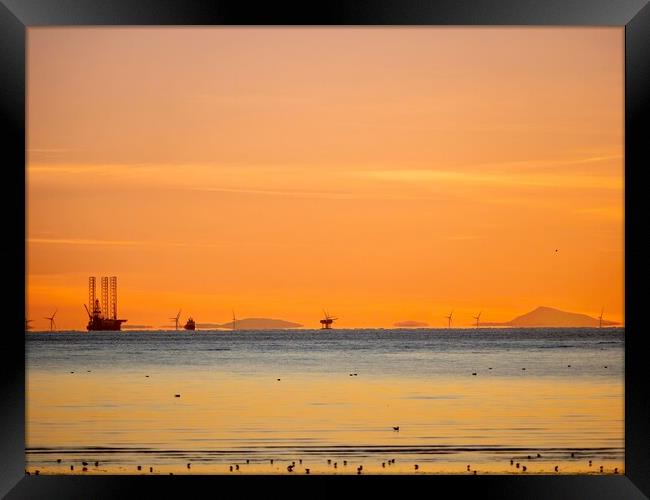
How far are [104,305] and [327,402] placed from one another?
193 inches

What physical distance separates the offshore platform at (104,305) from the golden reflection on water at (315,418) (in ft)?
3.45

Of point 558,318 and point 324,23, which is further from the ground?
point 324,23

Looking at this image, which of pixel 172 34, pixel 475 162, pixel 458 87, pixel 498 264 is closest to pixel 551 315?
pixel 498 264

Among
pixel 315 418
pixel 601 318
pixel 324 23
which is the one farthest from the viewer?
pixel 601 318

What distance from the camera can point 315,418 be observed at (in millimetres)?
12391

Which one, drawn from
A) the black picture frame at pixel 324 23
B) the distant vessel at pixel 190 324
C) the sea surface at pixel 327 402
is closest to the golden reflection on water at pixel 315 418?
the sea surface at pixel 327 402

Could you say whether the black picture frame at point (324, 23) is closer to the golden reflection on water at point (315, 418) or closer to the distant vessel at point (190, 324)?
the golden reflection on water at point (315, 418)

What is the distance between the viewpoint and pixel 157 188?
16266 millimetres

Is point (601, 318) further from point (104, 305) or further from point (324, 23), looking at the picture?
point (324, 23)

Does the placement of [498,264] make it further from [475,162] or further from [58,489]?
[58,489]

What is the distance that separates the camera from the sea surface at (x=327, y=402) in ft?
30.6

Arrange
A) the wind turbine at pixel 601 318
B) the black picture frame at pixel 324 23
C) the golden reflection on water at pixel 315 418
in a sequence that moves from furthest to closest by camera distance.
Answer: the wind turbine at pixel 601 318 → the golden reflection on water at pixel 315 418 → the black picture frame at pixel 324 23

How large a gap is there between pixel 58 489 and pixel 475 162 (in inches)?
491

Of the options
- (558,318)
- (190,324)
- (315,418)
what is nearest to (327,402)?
(315,418)
